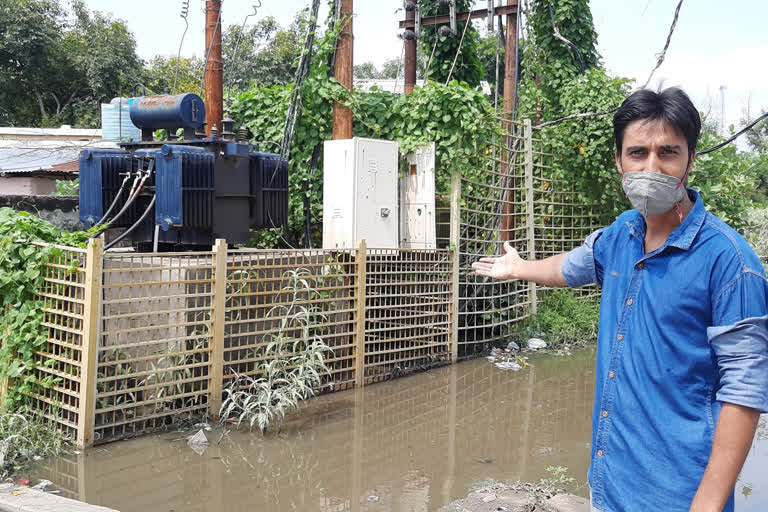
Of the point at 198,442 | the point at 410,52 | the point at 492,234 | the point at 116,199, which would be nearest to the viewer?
the point at 198,442

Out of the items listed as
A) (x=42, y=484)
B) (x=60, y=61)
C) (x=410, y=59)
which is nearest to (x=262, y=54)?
(x=60, y=61)

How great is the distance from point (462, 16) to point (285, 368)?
6669mm

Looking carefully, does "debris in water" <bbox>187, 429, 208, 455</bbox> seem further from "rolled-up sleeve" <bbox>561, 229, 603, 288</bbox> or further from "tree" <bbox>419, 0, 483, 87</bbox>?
"tree" <bbox>419, 0, 483, 87</bbox>

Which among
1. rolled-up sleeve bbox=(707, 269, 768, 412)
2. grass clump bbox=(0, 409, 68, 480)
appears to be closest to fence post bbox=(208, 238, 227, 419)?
grass clump bbox=(0, 409, 68, 480)

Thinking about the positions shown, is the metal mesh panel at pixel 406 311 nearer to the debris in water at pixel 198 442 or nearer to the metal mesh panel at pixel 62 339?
the debris in water at pixel 198 442

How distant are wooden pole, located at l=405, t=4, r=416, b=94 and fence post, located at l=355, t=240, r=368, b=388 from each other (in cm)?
424

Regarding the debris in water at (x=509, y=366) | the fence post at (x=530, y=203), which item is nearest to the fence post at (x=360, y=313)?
the debris in water at (x=509, y=366)

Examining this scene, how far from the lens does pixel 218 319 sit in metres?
5.89

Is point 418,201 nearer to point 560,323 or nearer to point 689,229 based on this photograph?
point 560,323

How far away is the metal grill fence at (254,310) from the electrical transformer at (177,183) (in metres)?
0.57

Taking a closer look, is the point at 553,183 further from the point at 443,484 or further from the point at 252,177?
the point at 443,484

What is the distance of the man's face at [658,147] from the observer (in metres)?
1.96

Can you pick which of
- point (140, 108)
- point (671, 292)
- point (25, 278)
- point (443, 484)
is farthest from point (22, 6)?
point (671, 292)

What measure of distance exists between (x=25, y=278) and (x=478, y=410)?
4.10 m
